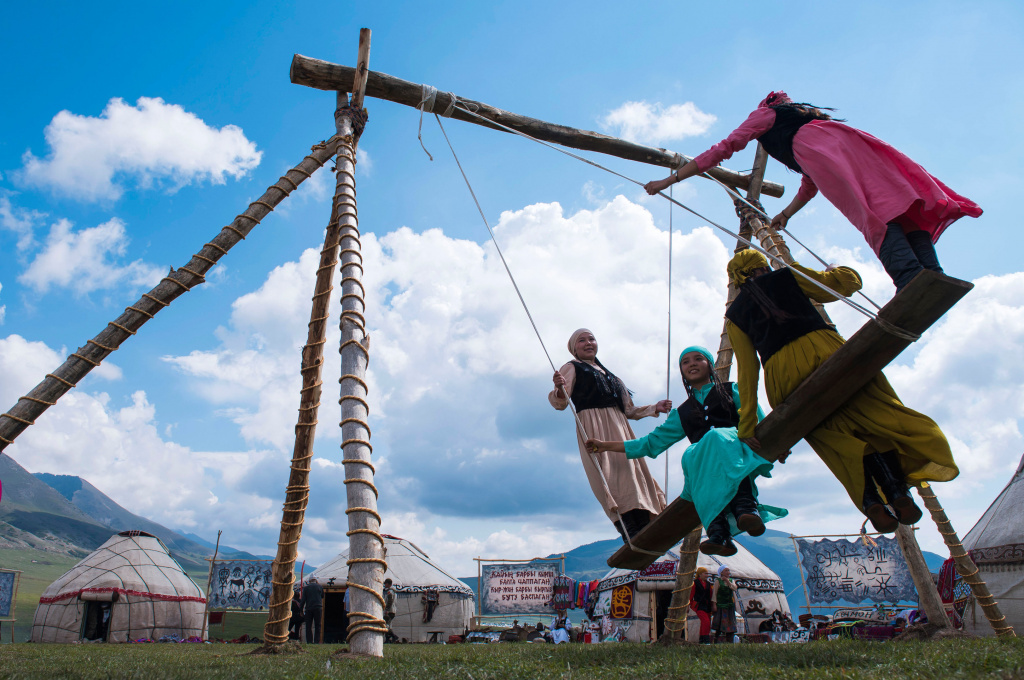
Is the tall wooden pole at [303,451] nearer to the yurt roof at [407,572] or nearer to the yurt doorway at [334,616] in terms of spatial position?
the yurt roof at [407,572]

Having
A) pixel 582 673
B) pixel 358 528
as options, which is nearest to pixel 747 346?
pixel 582 673

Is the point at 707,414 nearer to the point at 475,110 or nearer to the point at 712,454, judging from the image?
the point at 712,454

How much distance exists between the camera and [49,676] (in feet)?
10.1

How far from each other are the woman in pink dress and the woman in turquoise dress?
1.23 meters

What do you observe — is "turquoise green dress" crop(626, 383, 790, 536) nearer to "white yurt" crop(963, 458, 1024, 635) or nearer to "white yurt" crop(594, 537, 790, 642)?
"white yurt" crop(963, 458, 1024, 635)

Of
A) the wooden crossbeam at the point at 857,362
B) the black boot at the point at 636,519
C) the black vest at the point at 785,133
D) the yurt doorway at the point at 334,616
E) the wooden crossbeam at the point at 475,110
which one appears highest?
the wooden crossbeam at the point at 475,110

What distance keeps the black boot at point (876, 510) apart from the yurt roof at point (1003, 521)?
1521 cm

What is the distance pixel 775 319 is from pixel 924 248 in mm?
835

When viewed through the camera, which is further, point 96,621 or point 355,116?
point 96,621

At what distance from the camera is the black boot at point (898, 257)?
10.2 ft

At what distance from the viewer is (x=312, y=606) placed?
60.7ft

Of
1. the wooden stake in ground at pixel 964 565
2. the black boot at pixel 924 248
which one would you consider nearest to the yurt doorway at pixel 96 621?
the wooden stake in ground at pixel 964 565

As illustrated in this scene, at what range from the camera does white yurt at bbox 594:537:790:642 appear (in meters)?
18.9

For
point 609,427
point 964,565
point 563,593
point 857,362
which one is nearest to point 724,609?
point 964,565
